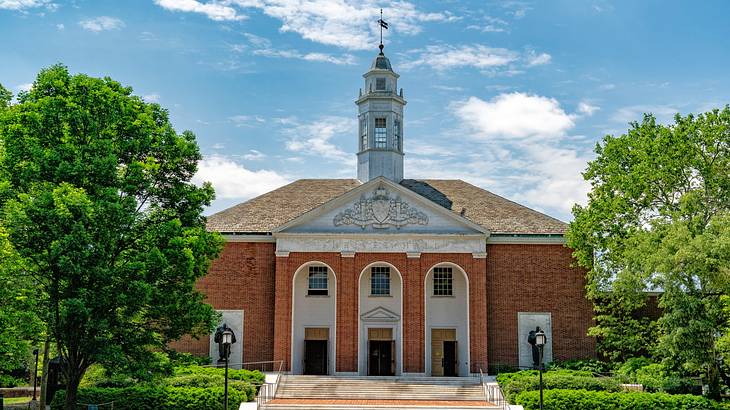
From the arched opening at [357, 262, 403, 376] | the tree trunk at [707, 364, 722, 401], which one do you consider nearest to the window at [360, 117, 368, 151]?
the arched opening at [357, 262, 403, 376]

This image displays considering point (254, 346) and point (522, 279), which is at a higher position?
point (522, 279)

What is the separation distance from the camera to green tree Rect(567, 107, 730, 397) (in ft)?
94.9

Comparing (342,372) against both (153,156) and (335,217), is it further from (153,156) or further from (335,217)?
(153,156)

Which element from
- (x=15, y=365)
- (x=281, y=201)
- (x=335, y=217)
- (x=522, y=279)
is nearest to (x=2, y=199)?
(x=15, y=365)

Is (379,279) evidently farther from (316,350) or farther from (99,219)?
(99,219)

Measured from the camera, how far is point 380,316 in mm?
37938

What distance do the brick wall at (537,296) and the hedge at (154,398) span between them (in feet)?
50.5

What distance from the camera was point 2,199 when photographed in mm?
23078

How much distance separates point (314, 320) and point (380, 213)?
249 inches

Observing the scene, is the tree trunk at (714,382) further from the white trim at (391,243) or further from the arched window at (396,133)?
the arched window at (396,133)

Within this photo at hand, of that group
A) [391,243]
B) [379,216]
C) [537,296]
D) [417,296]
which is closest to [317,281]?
[391,243]

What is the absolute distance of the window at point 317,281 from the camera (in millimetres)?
38781

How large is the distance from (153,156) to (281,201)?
698 inches

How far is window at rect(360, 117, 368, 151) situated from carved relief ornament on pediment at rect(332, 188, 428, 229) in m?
6.37
